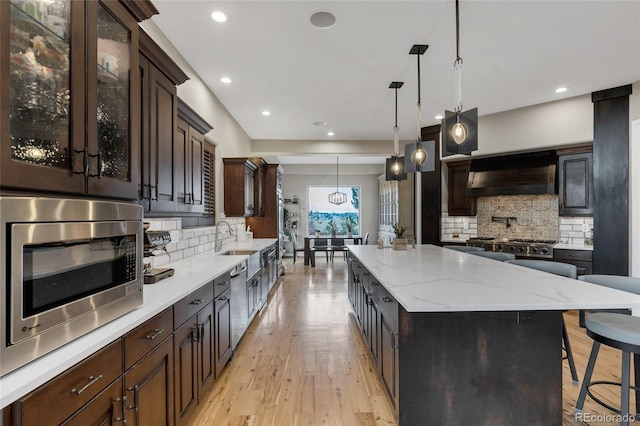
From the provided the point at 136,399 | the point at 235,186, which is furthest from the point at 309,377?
the point at 235,186

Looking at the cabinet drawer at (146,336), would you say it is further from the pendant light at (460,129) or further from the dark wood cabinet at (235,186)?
the dark wood cabinet at (235,186)

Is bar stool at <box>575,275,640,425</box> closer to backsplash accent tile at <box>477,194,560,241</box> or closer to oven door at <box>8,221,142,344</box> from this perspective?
oven door at <box>8,221,142,344</box>

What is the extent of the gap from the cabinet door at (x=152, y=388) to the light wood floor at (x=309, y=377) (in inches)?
24.0

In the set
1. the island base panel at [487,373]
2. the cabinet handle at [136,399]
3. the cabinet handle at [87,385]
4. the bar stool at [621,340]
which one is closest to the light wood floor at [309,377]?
the bar stool at [621,340]

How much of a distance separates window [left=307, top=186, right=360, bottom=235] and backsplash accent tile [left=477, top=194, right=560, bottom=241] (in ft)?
17.0

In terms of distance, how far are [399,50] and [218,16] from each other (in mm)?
1676

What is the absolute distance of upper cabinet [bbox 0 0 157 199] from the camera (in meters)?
0.89

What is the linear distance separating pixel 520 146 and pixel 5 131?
558 cm

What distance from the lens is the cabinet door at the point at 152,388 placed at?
1.23m

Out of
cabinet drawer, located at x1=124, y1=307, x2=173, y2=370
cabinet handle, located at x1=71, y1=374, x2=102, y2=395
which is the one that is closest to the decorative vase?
cabinet drawer, located at x1=124, y1=307, x2=173, y2=370

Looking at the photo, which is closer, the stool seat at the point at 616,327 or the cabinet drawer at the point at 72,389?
the cabinet drawer at the point at 72,389

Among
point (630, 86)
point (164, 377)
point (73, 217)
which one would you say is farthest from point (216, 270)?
point (630, 86)

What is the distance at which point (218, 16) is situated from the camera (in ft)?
7.92

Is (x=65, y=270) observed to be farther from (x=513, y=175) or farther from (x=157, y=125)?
(x=513, y=175)
